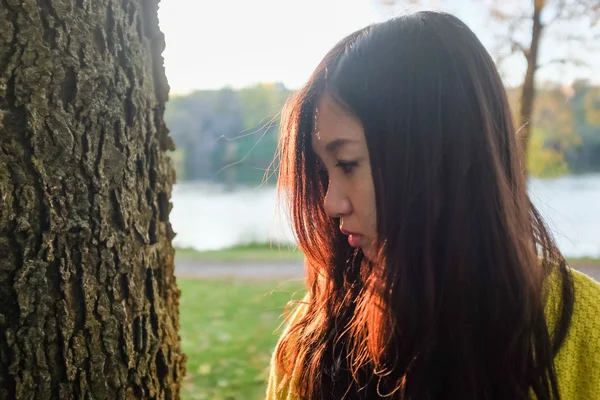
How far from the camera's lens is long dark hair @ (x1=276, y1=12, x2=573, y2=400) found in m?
1.30

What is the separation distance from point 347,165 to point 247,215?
1463 centimetres

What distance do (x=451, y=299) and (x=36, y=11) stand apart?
119cm

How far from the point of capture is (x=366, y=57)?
1.35 m

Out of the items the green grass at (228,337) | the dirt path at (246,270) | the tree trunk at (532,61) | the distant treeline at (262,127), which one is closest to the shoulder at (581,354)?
the distant treeline at (262,127)

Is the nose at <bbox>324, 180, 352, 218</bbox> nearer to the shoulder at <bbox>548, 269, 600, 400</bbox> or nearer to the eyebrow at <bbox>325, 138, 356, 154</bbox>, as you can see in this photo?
the eyebrow at <bbox>325, 138, 356, 154</bbox>

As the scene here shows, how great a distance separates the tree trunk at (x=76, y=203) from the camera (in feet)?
3.95

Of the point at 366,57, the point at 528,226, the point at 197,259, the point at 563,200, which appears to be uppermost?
the point at 366,57

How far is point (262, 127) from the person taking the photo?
1843 millimetres

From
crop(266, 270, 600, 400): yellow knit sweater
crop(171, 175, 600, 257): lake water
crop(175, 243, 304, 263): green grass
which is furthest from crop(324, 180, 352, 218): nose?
crop(175, 243, 304, 263): green grass

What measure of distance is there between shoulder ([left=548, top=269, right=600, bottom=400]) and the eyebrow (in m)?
0.73

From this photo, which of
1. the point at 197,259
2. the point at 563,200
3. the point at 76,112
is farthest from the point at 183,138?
the point at 76,112

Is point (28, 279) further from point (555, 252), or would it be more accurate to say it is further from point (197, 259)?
point (197, 259)

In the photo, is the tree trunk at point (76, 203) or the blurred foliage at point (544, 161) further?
the blurred foliage at point (544, 161)

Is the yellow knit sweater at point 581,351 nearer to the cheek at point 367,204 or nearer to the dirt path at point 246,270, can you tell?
the cheek at point 367,204
